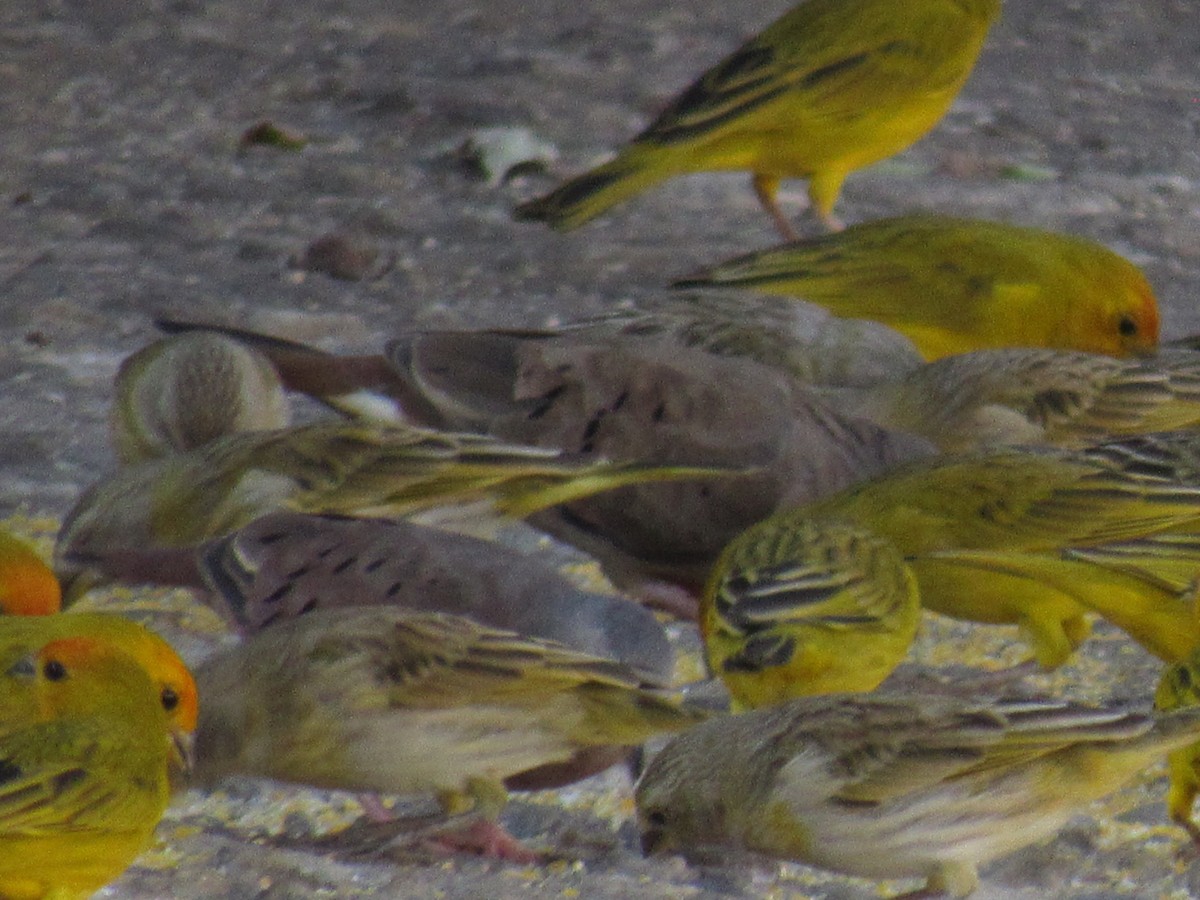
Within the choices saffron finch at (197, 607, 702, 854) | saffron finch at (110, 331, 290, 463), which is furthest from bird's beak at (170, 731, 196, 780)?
saffron finch at (110, 331, 290, 463)

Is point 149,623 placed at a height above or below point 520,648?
below

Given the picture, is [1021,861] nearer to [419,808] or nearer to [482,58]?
[419,808]

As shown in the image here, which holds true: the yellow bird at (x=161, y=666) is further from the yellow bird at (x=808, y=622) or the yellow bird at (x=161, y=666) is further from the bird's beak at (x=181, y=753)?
→ the yellow bird at (x=808, y=622)

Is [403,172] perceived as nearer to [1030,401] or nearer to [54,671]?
[1030,401]

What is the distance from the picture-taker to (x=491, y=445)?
4.98m

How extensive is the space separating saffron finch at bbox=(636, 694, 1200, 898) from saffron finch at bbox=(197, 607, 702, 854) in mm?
168

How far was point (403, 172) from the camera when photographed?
7.91 meters

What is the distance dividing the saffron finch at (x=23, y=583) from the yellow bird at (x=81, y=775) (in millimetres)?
861

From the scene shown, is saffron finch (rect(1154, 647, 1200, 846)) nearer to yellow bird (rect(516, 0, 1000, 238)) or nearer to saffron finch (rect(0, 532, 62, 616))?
saffron finch (rect(0, 532, 62, 616))

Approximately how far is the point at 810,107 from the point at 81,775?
4.54m

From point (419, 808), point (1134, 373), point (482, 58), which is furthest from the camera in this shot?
point (482, 58)

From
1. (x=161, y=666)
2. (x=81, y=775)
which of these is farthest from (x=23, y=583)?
(x=81, y=775)

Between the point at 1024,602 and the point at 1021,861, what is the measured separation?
85 centimetres

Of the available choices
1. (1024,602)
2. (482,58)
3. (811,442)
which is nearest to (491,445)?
(811,442)
